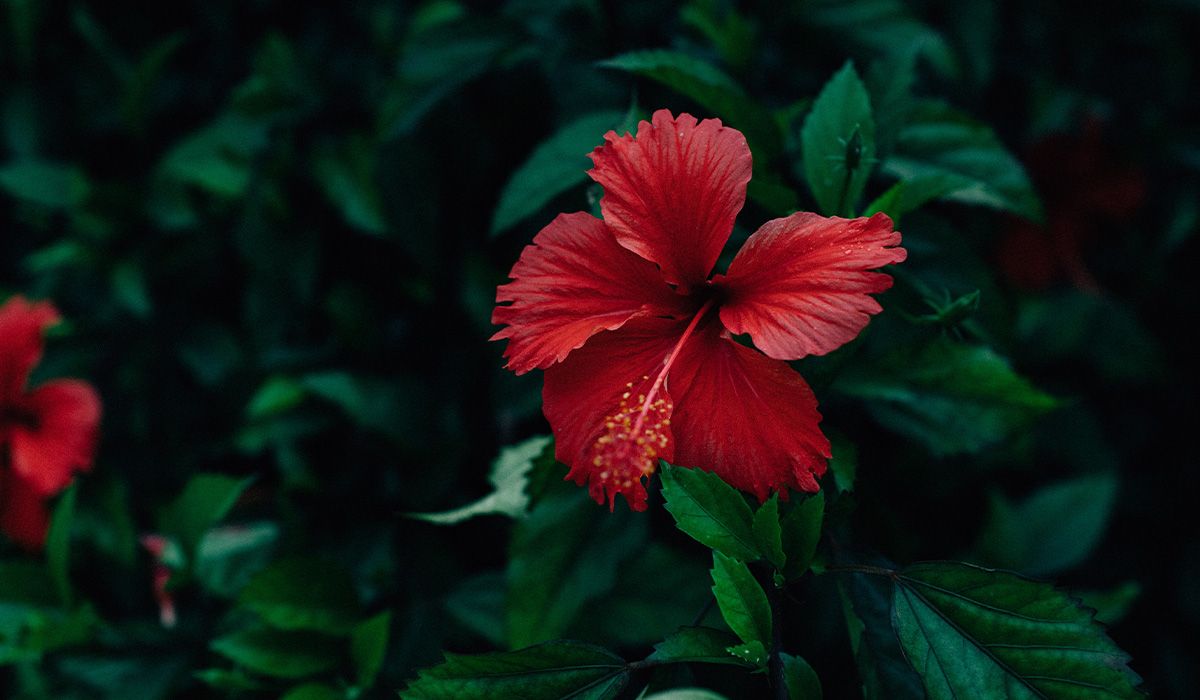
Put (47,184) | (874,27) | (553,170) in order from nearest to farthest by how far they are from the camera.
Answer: (553,170), (874,27), (47,184)

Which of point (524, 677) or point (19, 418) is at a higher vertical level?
point (524, 677)

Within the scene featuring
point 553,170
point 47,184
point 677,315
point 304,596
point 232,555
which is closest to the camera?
point 677,315

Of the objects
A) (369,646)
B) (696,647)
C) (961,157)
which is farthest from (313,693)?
(961,157)

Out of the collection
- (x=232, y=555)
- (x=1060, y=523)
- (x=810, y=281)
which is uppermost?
(x=810, y=281)

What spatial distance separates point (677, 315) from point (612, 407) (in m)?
0.12

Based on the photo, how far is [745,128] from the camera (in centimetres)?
88

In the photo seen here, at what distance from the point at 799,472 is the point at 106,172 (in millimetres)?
1958

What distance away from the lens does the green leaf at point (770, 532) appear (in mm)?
638

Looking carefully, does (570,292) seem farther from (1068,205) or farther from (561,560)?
(1068,205)

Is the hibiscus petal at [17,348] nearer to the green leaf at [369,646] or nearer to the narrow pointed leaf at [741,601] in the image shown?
the green leaf at [369,646]

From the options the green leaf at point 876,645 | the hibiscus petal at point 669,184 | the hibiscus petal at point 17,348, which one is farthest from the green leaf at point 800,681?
the hibiscus petal at point 17,348

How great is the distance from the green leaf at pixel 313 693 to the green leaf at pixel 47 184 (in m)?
1.27

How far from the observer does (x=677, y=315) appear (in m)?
0.74

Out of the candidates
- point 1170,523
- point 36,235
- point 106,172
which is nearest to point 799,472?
point 1170,523
